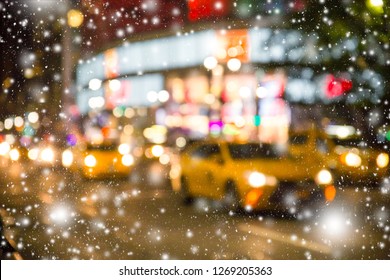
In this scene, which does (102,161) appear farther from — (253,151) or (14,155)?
(14,155)

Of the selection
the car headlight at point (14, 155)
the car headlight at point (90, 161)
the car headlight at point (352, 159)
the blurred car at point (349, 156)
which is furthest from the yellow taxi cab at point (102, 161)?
the car headlight at point (14, 155)

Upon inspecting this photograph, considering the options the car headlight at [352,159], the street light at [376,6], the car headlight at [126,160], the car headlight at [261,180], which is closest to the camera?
the car headlight at [261,180]

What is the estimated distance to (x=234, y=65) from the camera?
134 feet

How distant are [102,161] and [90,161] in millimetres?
349

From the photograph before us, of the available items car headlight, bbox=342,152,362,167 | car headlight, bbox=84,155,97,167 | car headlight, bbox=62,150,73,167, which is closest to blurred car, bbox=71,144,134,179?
car headlight, bbox=84,155,97,167

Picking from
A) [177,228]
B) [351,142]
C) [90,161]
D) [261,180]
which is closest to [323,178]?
[261,180]

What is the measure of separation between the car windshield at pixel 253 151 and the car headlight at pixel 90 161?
774cm

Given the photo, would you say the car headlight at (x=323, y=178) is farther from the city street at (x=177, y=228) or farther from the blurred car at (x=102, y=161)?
the blurred car at (x=102, y=161)

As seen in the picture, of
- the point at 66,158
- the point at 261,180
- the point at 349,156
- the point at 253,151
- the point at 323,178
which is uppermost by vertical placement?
the point at 253,151

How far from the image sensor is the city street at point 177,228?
26.1ft

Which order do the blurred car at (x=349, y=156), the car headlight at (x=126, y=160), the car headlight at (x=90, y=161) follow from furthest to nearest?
the car headlight at (x=126, y=160) < the car headlight at (x=90, y=161) < the blurred car at (x=349, y=156)

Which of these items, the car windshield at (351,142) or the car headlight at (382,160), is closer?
the car headlight at (382,160)

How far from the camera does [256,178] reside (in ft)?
35.0

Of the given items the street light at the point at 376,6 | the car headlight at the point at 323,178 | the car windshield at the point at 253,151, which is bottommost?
the car headlight at the point at 323,178
